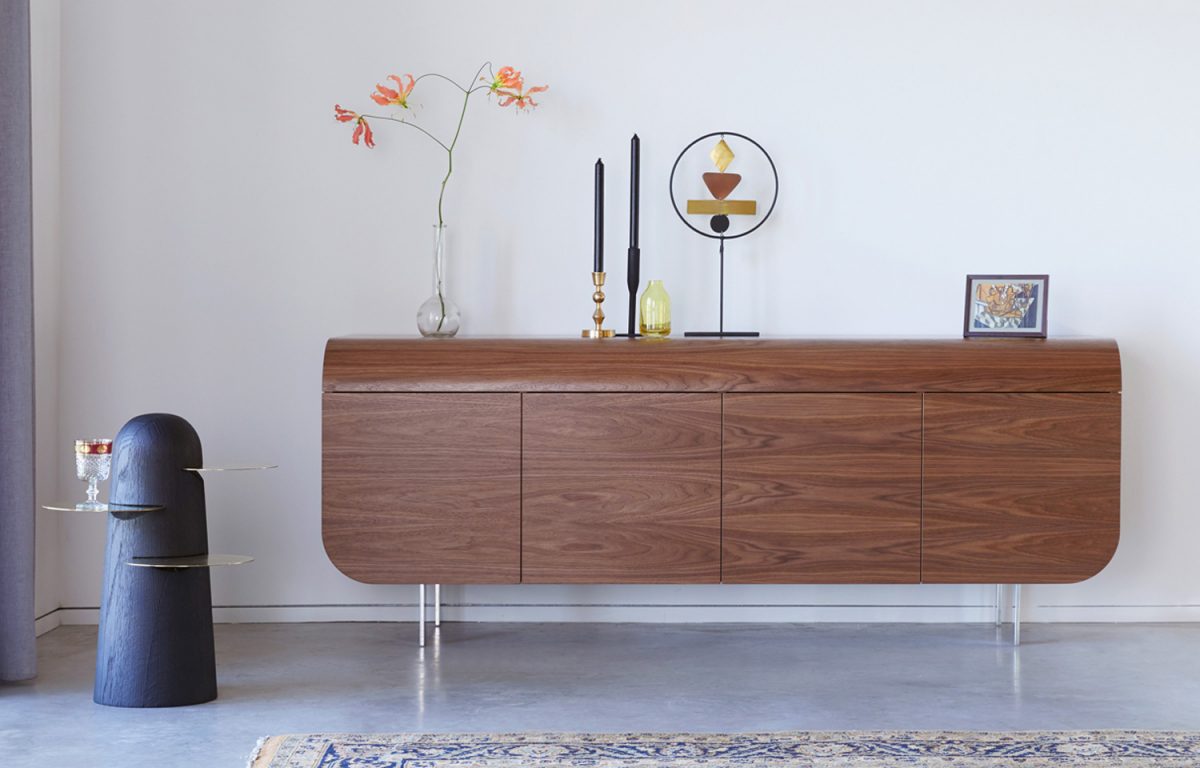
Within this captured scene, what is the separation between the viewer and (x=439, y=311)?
324 centimetres

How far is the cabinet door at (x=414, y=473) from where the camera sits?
299cm

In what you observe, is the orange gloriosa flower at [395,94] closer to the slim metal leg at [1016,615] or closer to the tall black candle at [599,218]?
the tall black candle at [599,218]

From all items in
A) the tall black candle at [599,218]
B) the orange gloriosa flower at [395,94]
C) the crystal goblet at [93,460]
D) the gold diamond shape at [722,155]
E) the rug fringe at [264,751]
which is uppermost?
the orange gloriosa flower at [395,94]

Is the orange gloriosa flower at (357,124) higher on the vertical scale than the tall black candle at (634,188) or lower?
higher

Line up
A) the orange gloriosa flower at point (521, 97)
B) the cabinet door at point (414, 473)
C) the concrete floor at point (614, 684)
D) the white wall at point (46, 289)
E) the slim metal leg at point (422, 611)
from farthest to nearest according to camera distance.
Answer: the orange gloriosa flower at point (521, 97), the white wall at point (46, 289), the slim metal leg at point (422, 611), the cabinet door at point (414, 473), the concrete floor at point (614, 684)

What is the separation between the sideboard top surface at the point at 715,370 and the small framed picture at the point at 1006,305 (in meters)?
0.24

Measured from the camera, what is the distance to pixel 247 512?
11.1ft

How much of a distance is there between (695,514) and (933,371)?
0.69 meters

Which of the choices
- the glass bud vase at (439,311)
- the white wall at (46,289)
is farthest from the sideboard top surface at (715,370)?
the white wall at (46,289)

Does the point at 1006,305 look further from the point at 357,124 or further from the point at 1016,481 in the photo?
the point at 357,124

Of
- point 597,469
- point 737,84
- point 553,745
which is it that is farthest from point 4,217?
point 737,84

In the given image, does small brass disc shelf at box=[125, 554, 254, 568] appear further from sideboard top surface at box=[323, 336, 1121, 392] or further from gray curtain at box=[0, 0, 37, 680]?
sideboard top surface at box=[323, 336, 1121, 392]

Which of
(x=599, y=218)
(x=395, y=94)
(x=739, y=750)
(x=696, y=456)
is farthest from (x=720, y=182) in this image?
(x=739, y=750)

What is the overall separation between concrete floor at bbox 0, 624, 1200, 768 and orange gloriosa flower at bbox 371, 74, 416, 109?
145cm
